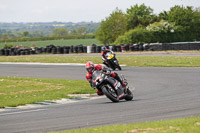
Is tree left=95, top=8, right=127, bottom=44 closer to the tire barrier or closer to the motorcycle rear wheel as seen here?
the tire barrier

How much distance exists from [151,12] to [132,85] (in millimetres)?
62234

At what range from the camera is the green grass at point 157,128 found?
807 cm

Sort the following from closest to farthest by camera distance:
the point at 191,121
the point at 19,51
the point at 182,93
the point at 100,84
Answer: the point at 191,121, the point at 100,84, the point at 182,93, the point at 19,51

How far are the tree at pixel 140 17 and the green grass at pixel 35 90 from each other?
180 feet

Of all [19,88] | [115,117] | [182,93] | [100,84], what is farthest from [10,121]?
[19,88]

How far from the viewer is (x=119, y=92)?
45.9 ft

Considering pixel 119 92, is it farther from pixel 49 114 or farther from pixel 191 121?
pixel 191 121

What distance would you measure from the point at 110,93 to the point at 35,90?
18.9 ft

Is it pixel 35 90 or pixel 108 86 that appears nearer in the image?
pixel 108 86

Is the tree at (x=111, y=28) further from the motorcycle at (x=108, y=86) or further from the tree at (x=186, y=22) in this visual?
the motorcycle at (x=108, y=86)

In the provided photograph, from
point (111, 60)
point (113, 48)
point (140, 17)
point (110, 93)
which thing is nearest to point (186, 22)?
point (140, 17)

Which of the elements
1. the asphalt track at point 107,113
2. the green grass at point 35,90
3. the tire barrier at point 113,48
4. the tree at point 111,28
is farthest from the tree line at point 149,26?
the asphalt track at point 107,113

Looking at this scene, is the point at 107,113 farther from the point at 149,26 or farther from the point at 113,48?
the point at 149,26

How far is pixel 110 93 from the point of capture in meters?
13.8
